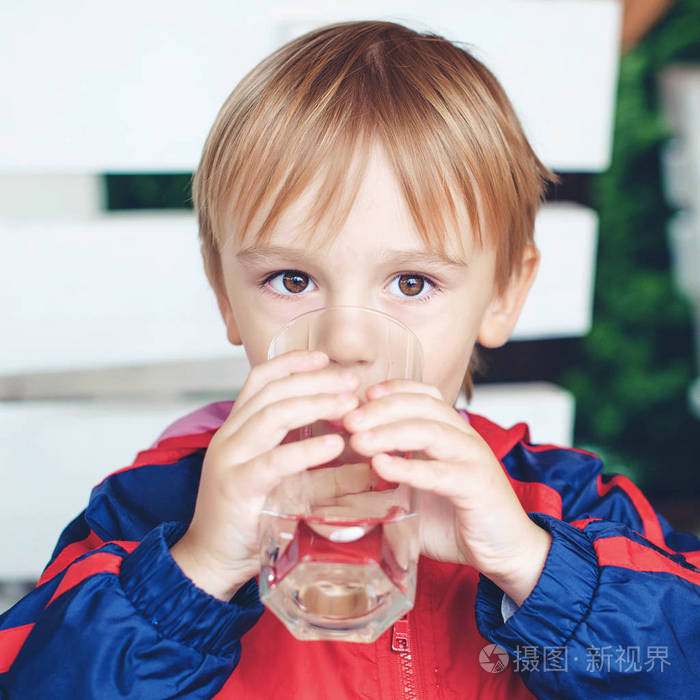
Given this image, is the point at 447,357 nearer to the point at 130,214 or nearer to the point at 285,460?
the point at 285,460

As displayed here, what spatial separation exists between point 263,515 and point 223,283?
0.47 meters

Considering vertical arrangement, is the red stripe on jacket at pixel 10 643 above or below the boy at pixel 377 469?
below

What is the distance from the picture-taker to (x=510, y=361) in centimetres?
178

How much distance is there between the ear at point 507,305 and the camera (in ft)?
3.60

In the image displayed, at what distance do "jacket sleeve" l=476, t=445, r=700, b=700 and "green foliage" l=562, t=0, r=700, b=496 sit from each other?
3.49 feet

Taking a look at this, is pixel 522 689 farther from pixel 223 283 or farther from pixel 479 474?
pixel 223 283

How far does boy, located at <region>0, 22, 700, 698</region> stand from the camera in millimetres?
743

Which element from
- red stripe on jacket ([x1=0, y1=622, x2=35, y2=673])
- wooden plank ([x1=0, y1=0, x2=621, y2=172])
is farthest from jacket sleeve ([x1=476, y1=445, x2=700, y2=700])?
wooden plank ([x1=0, y1=0, x2=621, y2=172])

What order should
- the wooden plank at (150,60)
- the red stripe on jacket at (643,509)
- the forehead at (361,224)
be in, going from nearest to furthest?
the forehead at (361,224)
the red stripe on jacket at (643,509)
the wooden plank at (150,60)

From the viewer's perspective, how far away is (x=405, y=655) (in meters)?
0.91

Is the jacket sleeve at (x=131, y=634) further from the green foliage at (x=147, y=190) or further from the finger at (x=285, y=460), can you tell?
the green foliage at (x=147, y=190)

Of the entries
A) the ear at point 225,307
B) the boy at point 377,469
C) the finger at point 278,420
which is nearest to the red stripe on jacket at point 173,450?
the boy at point 377,469

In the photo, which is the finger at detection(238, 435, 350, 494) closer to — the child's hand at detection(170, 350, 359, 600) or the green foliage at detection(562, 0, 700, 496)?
the child's hand at detection(170, 350, 359, 600)

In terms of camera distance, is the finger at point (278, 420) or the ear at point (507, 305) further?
the ear at point (507, 305)
